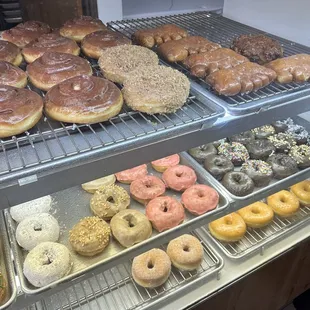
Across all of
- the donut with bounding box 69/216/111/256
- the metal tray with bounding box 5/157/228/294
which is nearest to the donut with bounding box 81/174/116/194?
the metal tray with bounding box 5/157/228/294

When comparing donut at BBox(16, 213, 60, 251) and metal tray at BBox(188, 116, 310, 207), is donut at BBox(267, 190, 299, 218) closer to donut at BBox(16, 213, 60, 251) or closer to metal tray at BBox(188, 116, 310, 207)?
metal tray at BBox(188, 116, 310, 207)

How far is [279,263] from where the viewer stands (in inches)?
81.7

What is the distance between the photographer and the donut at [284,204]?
85.3 inches

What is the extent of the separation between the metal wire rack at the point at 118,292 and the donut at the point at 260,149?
2.39 feet

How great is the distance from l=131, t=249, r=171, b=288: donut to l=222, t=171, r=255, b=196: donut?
49cm

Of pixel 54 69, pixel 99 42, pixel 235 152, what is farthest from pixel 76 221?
pixel 235 152

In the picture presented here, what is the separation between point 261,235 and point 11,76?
154cm

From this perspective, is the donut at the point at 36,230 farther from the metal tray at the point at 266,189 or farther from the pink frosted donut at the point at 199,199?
the metal tray at the point at 266,189

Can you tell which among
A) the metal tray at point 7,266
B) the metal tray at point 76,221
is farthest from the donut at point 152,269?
the metal tray at point 7,266

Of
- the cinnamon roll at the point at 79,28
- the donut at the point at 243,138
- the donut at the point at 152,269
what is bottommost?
the donut at the point at 152,269

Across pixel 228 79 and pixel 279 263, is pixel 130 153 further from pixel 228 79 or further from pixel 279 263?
pixel 279 263

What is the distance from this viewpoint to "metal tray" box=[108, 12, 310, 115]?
1.40m

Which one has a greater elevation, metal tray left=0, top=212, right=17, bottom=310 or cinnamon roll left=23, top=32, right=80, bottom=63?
cinnamon roll left=23, top=32, right=80, bottom=63

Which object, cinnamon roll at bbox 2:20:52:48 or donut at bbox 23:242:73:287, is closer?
donut at bbox 23:242:73:287
